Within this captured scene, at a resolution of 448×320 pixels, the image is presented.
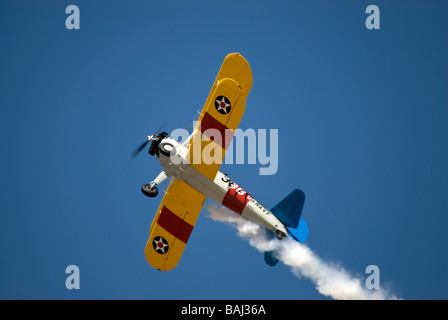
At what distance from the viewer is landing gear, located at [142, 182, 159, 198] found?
1404 cm

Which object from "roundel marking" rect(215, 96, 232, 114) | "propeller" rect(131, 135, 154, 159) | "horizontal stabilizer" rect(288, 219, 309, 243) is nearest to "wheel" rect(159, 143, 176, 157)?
"propeller" rect(131, 135, 154, 159)

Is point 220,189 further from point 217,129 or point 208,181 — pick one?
point 217,129

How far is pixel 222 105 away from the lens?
43.7 feet

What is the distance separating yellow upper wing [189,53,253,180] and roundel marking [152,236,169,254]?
253 cm

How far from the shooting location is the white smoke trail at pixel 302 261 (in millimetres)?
15656

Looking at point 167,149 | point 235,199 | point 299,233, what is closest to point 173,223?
point 235,199

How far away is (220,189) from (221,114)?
224 centimetres

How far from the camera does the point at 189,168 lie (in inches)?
545

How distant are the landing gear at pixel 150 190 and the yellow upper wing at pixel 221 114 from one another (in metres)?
1.30

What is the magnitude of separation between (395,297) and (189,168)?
8076 millimetres

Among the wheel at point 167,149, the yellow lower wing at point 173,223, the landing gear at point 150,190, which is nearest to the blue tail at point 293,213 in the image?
the yellow lower wing at point 173,223
